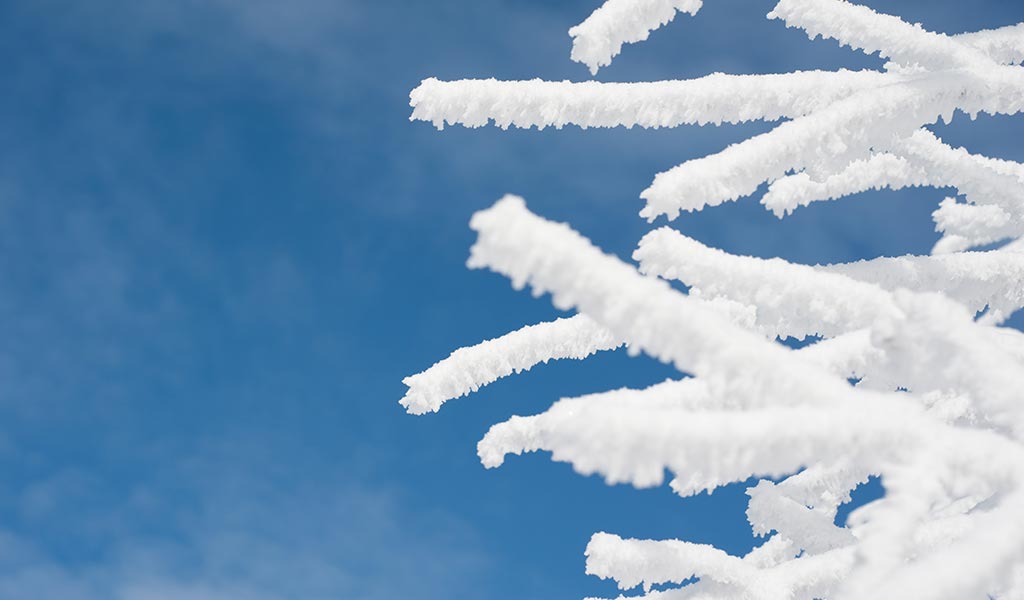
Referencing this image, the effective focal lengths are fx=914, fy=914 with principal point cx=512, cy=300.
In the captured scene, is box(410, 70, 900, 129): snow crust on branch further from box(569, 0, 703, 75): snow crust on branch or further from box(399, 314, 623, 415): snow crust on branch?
box(399, 314, 623, 415): snow crust on branch

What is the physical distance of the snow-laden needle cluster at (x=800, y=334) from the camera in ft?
3.64

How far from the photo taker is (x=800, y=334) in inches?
88.9

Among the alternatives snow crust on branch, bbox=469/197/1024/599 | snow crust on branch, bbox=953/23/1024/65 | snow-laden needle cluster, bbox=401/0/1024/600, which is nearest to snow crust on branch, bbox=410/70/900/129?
snow-laden needle cluster, bbox=401/0/1024/600

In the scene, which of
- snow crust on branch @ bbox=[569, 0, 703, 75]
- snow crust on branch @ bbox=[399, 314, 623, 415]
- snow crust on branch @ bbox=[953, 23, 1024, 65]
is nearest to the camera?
snow crust on branch @ bbox=[569, 0, 703, 75]

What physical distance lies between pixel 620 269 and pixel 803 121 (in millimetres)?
1125

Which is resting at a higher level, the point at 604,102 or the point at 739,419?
the point at 604,102

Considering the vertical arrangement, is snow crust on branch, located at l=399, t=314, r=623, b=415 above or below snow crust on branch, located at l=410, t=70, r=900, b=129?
below

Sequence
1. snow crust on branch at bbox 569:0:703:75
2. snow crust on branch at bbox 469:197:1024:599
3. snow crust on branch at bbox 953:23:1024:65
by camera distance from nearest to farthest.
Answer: snow crust on branch at bbox 469:197:1024:599, snow crust on branch at bbox 569:0:703:75, snow crust on branch at bbox 953:23:1024:65

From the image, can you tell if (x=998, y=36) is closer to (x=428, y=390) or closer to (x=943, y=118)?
(x=943, y=118)

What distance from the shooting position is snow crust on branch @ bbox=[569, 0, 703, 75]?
2.24m

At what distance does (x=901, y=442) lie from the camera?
1255 millimetres

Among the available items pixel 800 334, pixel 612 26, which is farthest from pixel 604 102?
pixel 800 334

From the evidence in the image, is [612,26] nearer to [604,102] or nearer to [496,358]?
[604,102]

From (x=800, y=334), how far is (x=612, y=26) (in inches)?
35.0
